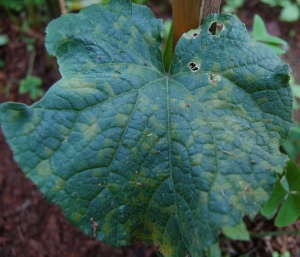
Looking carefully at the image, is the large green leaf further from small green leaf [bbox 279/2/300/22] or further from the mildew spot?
small green leaf [bbox 279/2/300/22]

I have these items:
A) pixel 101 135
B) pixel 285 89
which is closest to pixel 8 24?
pixel 101 135

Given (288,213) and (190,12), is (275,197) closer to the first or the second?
(288,213)

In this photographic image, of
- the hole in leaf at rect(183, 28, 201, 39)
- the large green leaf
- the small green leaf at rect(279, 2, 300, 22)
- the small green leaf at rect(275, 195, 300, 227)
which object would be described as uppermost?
the hole in leaf at rect(183, 28, 201, 39)

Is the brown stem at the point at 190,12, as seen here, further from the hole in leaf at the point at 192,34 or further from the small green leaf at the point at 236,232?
the small green leaf at the point at 236,232

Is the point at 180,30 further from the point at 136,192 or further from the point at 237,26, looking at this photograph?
the point at 136,192

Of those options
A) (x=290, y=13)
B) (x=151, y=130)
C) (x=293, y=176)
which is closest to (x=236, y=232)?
(x=293, y=176)

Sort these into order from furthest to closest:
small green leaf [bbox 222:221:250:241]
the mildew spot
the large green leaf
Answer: small green leaf [bbox 222:221:250:241] < the mildew spot < the large green leaf

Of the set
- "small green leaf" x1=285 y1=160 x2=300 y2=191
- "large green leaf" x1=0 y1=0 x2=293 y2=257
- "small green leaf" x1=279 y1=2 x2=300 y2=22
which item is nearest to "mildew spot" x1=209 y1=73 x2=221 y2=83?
"large green leaf" x1=0 y1=0 x2=293 y2=257
